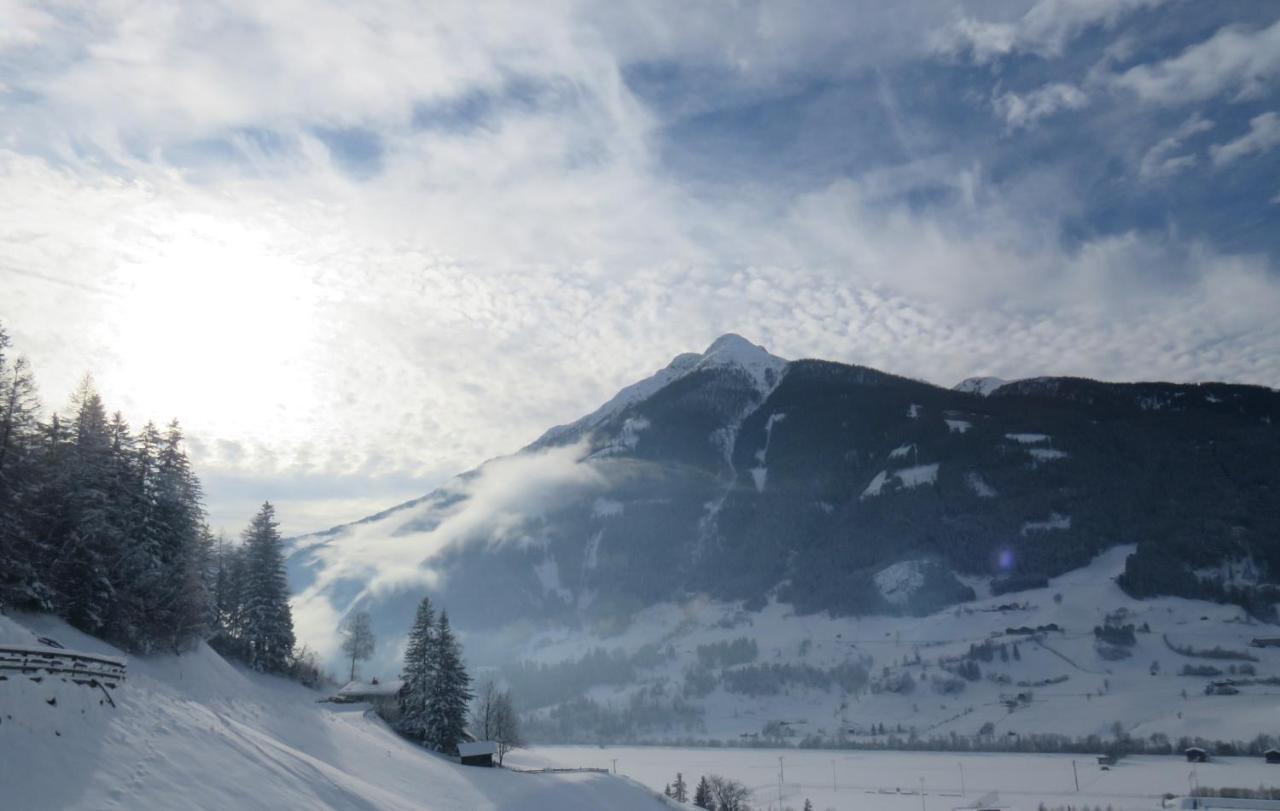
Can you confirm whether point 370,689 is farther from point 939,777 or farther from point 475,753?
point 939,777

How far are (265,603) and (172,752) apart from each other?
5428cm

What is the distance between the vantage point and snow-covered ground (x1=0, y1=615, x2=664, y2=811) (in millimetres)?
21703

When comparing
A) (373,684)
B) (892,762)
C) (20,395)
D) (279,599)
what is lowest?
(892,762)

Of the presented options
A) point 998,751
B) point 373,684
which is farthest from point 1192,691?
point 373,684

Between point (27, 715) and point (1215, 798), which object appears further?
point (1215, 798)

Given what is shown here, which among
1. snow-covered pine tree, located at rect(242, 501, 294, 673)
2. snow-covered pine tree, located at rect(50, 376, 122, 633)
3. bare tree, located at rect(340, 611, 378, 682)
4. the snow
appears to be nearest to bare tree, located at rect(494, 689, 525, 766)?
the snow

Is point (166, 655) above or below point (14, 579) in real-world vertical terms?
below

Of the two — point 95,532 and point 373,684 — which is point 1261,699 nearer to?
point 373,684

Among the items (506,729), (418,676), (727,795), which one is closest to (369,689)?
(418,676)

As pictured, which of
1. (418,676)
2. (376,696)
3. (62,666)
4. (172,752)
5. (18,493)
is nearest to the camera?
(62,666)

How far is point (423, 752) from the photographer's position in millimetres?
71438

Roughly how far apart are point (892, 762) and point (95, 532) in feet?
494

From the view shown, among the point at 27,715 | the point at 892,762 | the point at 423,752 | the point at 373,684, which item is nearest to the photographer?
the point at 27,715

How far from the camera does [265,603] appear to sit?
7650cm
